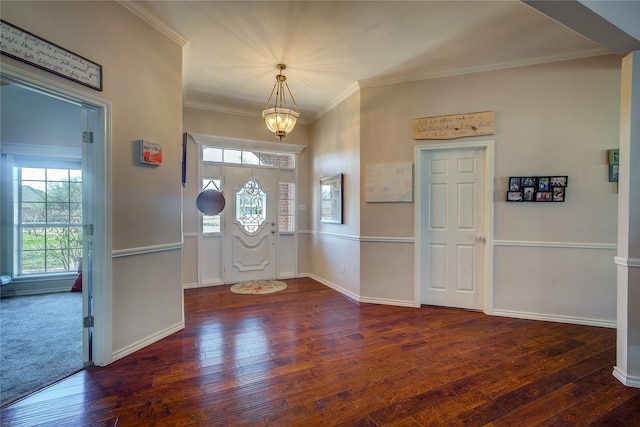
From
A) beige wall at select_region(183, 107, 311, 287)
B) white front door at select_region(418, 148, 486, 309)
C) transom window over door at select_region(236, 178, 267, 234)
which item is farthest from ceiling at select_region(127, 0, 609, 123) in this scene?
transom window over door at select_region(236, 178, 267, 234)

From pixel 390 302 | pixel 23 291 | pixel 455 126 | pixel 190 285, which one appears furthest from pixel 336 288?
pixel 23 291

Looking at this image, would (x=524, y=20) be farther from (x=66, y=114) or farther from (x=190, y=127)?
(x=66, y=114)

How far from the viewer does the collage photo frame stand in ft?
9.79

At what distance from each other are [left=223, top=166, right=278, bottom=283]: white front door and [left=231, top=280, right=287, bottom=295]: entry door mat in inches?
7.3

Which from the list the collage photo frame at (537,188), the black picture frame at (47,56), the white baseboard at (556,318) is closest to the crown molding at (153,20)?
the black picture frame at (47,56)

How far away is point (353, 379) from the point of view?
6.63 ft

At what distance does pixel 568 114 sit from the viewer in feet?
9.78

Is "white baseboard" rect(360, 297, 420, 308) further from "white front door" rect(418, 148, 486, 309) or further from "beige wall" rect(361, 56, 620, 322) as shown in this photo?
"beige wall" rect(361, 56, 620, 322)

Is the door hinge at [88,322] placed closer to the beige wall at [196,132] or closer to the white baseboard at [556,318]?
the beige wall at [196,132]

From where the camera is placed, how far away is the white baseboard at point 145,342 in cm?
225

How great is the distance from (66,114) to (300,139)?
354 cm

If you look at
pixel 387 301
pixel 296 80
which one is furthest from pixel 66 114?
pixel 387 301

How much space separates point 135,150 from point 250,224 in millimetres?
2542

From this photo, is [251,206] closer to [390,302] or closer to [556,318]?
[390,302]
